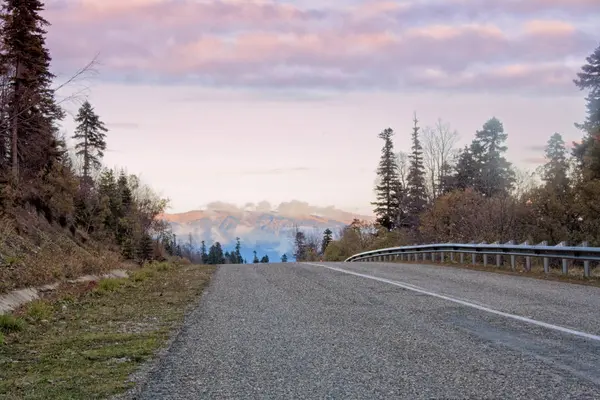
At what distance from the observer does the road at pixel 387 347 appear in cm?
422

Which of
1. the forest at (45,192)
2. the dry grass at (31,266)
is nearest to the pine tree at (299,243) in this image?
the forest at (45,192)

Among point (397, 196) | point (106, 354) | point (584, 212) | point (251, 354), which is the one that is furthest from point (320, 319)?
Result: point (397, 196)

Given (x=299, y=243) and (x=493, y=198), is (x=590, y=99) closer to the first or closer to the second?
(x=493, y=198)

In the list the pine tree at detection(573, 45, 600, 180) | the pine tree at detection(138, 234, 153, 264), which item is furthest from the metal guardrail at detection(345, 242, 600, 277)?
the pine tree at detection(138, 234, 153, 264)

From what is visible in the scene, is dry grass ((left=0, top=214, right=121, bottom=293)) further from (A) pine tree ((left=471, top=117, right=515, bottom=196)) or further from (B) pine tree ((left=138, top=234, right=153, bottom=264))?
(A) pine tree ((left=471, top=117, right=515, bottom=196))

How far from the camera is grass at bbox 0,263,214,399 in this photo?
4.57m

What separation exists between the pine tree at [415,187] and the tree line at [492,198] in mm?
122

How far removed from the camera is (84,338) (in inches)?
263

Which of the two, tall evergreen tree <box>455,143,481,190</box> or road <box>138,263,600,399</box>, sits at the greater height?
tall evergreen tree <box>455,143,481,190</box>

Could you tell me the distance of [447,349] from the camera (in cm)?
549

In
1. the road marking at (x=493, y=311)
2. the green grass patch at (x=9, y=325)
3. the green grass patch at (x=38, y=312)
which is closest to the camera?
the road marking at (x=493, y=311)

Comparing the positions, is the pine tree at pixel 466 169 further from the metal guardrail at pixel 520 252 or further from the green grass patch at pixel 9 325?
the green grass patch at pixel 9 325

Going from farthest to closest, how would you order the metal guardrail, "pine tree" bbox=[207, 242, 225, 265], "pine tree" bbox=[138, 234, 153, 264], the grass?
"pine tree" bbox=[207, 242, 225, 265], "pine tree" bbox=[138, 234, 153, 264], the metal guardrail, the grass

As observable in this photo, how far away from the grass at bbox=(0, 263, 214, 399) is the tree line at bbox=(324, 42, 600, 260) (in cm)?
1296
